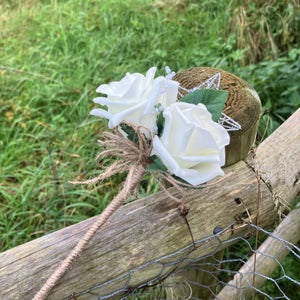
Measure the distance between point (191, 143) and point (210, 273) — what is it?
704 mm

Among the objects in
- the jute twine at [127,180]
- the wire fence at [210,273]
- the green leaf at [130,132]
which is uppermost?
the green leaf at [130,132]

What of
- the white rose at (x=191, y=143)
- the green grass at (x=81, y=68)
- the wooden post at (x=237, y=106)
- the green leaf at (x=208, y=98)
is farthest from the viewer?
the green grass at (x=81, y=68)

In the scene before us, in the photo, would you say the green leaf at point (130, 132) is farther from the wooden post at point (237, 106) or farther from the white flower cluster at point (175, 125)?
the wooden post at point (237, 106)

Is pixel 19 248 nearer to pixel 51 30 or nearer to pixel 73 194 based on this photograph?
pixel 73 194

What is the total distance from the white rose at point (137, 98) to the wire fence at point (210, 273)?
381mm

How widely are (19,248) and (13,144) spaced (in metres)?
1.73

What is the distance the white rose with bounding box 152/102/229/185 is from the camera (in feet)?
2.10

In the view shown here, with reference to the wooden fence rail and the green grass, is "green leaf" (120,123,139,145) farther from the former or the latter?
the green grass

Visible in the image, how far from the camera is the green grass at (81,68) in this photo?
2.05 metres

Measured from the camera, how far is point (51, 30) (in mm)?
3357

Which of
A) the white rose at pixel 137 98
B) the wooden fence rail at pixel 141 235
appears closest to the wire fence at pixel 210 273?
the wooden fence rail at pixel 141 235

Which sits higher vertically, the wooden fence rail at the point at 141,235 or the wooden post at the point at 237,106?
the wooden post at the point at 237,106

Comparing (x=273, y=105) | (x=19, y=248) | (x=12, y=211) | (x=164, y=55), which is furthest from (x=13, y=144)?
(x=273, y=105)

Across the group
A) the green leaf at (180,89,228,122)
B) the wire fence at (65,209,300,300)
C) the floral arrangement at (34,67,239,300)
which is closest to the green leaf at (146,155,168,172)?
the floral arrangement at (34,67,239,300)
